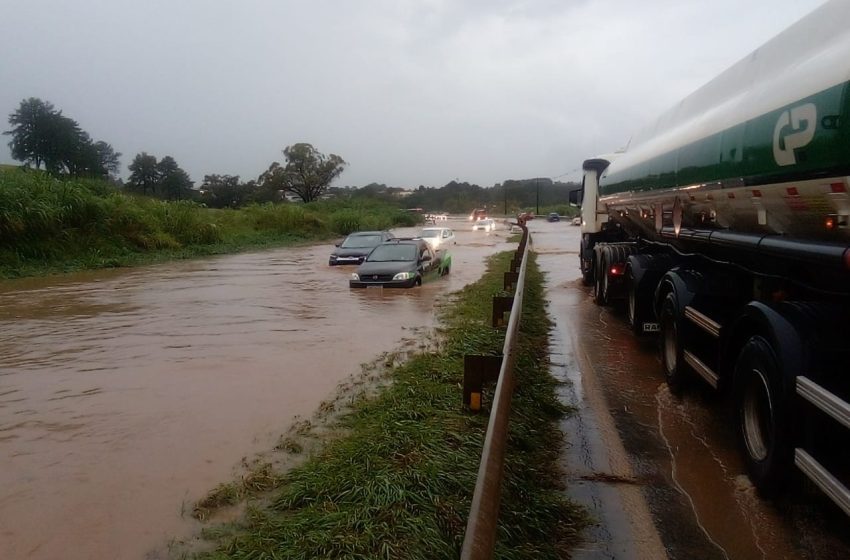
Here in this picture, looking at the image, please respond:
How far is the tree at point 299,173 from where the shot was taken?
98188 millimetres

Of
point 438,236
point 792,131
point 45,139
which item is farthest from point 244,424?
point 45,139

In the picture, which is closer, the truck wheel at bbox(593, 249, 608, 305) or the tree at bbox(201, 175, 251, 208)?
the truck wheel at bbox(593, 249, 608, 305)

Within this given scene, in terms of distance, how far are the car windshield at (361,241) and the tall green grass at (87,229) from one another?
8021 millimetres

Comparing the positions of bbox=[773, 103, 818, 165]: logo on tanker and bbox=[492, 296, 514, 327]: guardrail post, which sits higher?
bbox=[773, 103, 818, 165]: logo on tanker

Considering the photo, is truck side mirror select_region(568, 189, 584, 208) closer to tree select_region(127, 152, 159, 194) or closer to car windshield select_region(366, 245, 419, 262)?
car windshield select_region(366, 245, 419, 262)

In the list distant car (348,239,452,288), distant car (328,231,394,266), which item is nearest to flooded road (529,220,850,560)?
distant car (348,239,452,288)

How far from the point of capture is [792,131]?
442 centimetres

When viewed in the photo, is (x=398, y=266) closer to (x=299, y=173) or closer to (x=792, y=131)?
(x=792, y=131)

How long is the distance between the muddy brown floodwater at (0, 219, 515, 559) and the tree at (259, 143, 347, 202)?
3226 inches

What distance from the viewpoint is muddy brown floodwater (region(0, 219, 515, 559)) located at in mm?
4691

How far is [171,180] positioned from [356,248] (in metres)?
70.0

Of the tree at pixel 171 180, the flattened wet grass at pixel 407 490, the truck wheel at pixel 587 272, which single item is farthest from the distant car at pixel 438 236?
the tree at pixel 171 180

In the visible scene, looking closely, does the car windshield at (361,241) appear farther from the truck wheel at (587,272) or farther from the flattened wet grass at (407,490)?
the flattened wet grass at (407,490)

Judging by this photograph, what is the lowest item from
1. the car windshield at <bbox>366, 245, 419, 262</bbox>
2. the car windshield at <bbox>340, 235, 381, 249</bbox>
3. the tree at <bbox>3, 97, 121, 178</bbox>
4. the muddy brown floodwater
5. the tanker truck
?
the muddy brown floodwater
